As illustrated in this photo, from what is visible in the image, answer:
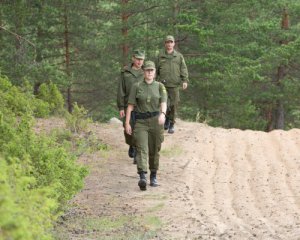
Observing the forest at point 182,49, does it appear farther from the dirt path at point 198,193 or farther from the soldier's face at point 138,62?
the soldier's face at point 138,62

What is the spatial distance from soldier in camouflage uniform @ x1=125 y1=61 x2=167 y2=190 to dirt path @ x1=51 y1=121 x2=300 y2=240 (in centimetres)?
57

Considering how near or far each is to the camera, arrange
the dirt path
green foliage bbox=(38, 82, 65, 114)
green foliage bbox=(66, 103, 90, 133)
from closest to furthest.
Result: 1. the dirt path
2. green foliage bbox=(66, 103, 90, 133)
3. green foliage bbox=(38, 82, 65, 114)

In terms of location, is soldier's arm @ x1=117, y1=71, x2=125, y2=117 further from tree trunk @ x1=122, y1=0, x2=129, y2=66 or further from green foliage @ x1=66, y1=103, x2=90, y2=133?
tree trunk @ x1=122, y1=0, x2=129, y2=66

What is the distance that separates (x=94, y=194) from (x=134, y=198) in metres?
0.70

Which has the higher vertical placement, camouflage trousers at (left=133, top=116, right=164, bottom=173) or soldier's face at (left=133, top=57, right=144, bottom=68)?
soldier's face at (left=133, top=57, right=144, bottom=68)

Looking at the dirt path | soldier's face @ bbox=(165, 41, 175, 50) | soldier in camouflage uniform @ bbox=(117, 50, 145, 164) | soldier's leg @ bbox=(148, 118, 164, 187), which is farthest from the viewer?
soldier's face @ bbox=(165, 41, 175, 50)

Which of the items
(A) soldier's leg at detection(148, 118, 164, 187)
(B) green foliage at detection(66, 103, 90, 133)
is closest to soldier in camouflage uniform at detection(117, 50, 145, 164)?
(A) soldier's leg at detection(148, 118, 164, 187)

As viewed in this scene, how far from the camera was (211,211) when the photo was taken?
337 inches

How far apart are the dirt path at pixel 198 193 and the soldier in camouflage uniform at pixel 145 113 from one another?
57 cm

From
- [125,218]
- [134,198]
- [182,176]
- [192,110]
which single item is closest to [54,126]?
[182,176]

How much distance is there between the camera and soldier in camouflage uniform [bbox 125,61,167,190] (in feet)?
31.0

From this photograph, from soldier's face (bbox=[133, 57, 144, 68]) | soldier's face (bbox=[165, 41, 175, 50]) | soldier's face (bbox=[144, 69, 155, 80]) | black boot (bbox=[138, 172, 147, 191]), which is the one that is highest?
soldier's face (bbox=[165, 41, 175, 50])

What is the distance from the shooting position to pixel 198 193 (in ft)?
31.7

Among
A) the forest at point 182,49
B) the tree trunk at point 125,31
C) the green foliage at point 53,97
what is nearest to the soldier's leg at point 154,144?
the forest at point 182,49
